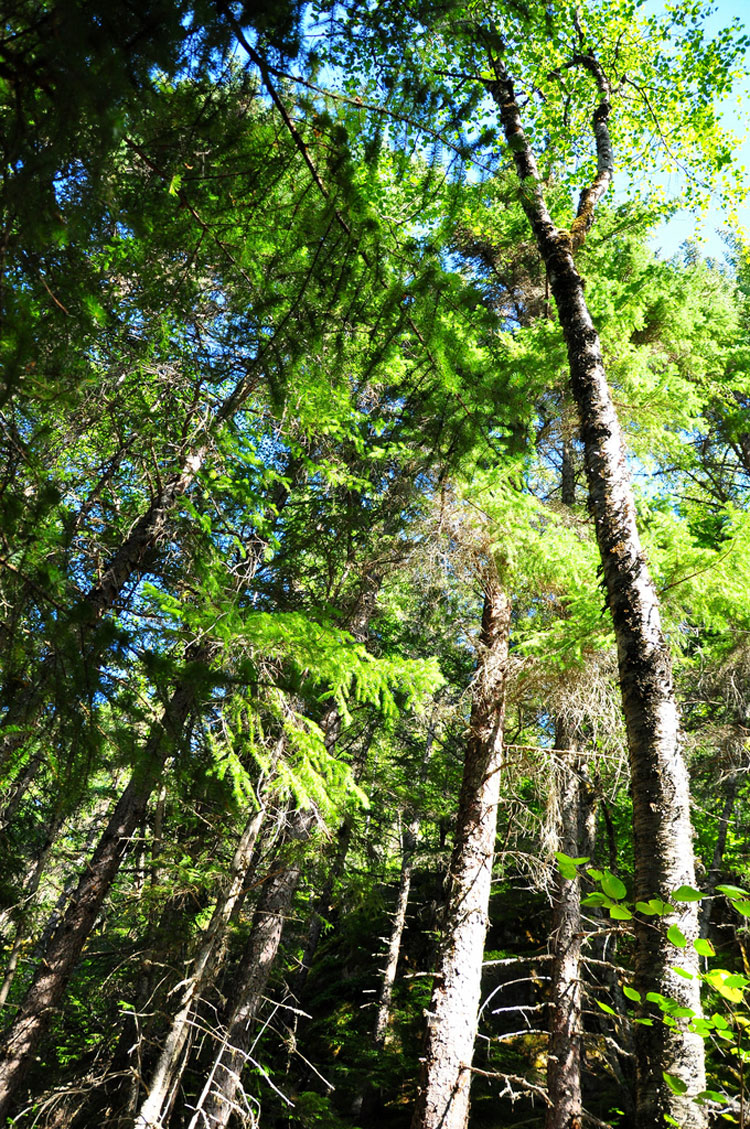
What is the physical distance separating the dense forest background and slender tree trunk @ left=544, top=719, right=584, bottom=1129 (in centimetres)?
5

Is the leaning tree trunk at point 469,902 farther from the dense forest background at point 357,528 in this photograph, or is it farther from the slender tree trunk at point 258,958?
the slender tree trunk at point 258,958

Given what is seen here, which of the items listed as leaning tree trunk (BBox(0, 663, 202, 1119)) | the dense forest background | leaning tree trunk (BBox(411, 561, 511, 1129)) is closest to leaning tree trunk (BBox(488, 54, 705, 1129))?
the dense forest background

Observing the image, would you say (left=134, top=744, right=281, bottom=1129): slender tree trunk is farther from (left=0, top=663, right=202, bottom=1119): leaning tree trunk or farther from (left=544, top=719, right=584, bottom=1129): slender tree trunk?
(left=544, top=719, right=584, bottom=1129): slender tree trunk

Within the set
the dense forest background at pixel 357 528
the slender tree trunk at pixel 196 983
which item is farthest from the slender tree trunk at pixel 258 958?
the slender tree trunk at pixel 196 983

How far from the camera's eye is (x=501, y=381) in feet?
12.2

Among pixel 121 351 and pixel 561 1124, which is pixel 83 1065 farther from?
pixel 121 351

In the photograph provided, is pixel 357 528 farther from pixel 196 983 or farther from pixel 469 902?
pixel 196 983

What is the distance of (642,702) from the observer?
11.6 ft

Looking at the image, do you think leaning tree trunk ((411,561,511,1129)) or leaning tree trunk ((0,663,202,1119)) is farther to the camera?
leaning tree trunk ((0,663,202,1119))

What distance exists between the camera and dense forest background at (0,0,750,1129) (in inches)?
86.3

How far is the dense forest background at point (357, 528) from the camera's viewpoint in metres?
2.19

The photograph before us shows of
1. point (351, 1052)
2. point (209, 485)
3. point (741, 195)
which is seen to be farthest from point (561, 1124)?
point (741, 195)

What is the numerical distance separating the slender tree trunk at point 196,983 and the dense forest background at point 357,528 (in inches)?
1.8

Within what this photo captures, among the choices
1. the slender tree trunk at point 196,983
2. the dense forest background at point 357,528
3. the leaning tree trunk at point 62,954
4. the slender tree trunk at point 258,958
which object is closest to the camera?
the dense forest background at point 357,528
